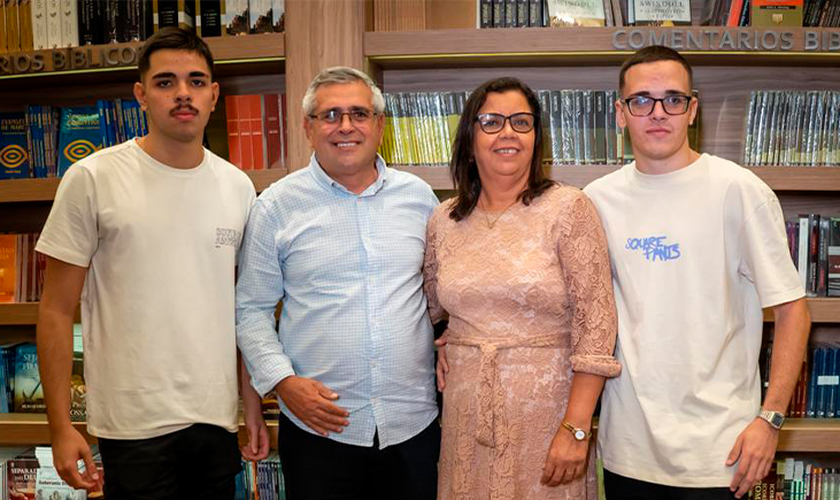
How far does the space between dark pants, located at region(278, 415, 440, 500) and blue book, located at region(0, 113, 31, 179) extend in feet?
5.58

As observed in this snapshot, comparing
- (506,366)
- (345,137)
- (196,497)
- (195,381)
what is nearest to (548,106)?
(345,137)

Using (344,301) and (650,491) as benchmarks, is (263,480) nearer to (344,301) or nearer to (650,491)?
(344,301)

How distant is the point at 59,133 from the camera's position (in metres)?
2.55

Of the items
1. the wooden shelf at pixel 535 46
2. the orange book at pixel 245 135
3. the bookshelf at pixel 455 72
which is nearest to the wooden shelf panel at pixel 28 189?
the bookshelf at pixel 455 72

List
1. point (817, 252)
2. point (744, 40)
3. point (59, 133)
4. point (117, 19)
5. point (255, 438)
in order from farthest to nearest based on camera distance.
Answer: point (59, 133)
point (117, 19)
point (817, 252)
point (744, 40)
point (255, 438)

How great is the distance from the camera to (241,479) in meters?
2.48

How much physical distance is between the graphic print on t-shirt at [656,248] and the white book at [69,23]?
213cm

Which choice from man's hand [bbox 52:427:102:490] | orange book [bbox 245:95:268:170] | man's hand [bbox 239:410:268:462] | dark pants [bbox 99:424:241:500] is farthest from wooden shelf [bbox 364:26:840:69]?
man's hand [bbox 52:427:102:490]

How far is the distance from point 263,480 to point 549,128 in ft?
5.37

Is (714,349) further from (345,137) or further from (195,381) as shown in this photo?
(195,381)

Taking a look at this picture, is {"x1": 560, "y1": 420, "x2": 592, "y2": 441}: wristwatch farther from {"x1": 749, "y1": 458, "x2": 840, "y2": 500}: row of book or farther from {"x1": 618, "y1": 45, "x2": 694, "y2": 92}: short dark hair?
{"x1": 749, "y1": 458, "x2": 840, "y2": 500}: row of book

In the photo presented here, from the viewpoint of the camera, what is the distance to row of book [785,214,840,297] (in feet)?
7.62

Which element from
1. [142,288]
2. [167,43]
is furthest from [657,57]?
[142,288]

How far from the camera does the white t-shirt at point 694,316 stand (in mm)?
1409
